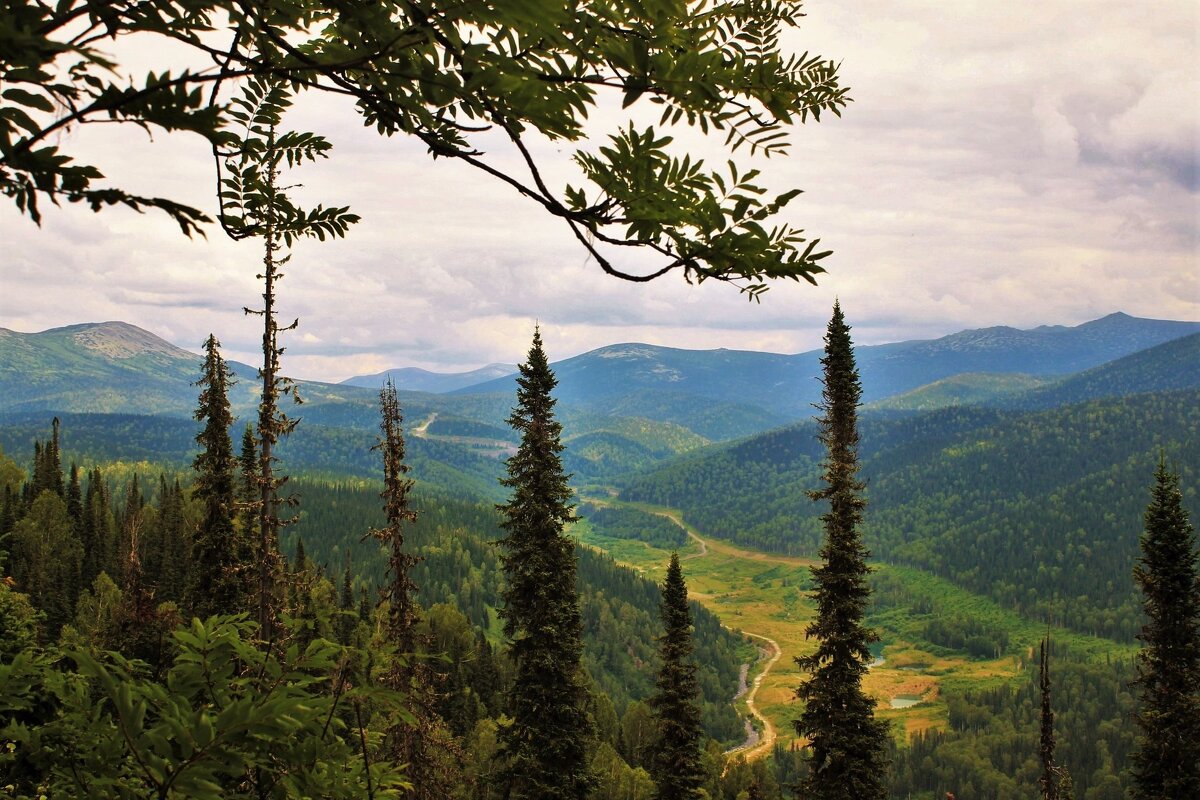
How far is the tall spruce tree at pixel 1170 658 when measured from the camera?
78.3 ft

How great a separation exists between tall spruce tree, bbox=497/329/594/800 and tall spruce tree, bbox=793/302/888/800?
691 centimetres

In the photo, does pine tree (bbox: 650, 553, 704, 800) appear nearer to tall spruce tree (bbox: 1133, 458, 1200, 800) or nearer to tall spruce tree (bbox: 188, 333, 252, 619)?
tall spruce tree (bbox: 1133, 458, 1200, 800)

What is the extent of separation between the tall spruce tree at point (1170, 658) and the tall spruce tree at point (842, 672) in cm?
1012

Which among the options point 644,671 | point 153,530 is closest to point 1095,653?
point 644,671

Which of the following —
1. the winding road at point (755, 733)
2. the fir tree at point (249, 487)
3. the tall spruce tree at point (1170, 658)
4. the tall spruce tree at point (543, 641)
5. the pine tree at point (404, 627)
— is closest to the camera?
the pine tree at point (404, 627)

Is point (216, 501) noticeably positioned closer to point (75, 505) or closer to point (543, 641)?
point (543, 641)

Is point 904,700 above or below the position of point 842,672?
below

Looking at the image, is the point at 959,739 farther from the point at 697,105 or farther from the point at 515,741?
the point at 697,105

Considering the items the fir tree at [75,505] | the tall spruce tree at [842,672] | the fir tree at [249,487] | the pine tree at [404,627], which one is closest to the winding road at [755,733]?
the fir tree at [75,505]

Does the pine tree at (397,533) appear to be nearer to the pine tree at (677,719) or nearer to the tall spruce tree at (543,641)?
the tall spruce tree at (543,641)

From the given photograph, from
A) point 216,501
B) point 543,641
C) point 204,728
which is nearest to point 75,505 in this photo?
point 216,501

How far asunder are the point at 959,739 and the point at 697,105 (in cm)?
15742

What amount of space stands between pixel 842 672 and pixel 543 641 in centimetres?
901

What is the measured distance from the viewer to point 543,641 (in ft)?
72.9
